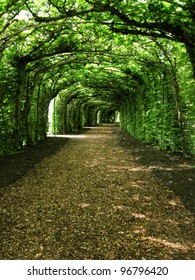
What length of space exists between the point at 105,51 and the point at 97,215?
9.62 metres

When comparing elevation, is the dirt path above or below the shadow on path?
below

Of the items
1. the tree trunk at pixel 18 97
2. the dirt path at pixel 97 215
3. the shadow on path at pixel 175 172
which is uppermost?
the tree trunk at pixel 18 97

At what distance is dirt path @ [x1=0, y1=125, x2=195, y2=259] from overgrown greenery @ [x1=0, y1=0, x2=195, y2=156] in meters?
2.95

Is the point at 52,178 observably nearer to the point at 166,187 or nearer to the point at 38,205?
the point at 38,205

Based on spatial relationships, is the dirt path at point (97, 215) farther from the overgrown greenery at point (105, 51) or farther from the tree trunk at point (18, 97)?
the tree trunk at point (18, 97)

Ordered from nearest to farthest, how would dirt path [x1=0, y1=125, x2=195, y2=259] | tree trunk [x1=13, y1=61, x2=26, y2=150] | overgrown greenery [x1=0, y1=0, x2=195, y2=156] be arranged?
dirt path [x1=0, y1=125, x2=195, y2=259], overgrown greenery [x1=0, y1=0, x2=195, y2=156], tree trunk [x1=13, y1=61, x2=26, y2=150]

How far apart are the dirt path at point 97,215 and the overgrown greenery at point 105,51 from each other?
9.69ft

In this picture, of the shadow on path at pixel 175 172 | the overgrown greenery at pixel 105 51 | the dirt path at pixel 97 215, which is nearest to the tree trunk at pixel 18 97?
the overgrown greenery at pixel 105 51

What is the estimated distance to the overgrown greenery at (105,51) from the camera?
7227mm

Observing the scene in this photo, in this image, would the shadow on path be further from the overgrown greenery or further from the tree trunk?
the tree trunk

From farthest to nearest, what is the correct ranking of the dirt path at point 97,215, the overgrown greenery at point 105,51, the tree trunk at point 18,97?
the tree trunk at point 18,97
the overgrown greenery at point 105,51
the dirt path at point 97,215

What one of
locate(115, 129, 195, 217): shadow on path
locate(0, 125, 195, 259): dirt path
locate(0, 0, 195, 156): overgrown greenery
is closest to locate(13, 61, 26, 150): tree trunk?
locate(0, 0, 195, 156): overgrown greenery

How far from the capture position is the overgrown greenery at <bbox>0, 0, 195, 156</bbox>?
285 inches
